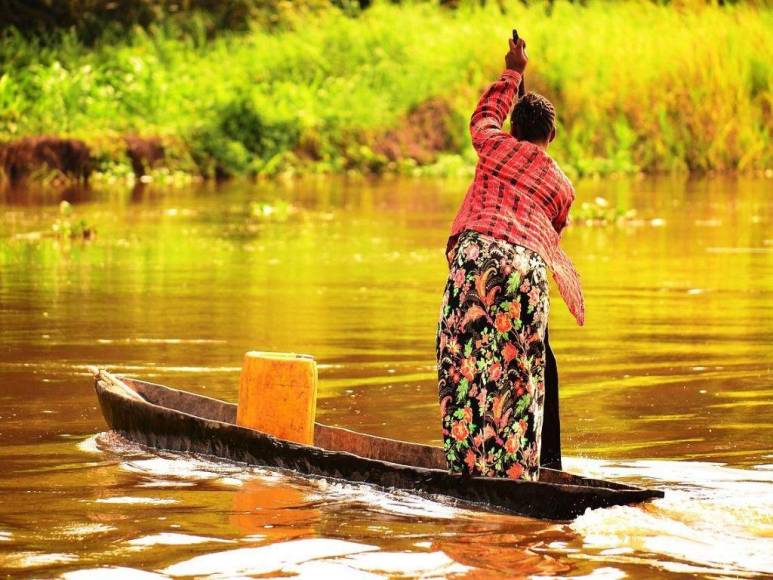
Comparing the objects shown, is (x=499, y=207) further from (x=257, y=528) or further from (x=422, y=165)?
(x=422, y=165)

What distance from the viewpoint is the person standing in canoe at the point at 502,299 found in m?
7.52

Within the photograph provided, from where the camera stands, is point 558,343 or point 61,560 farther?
point 558,343

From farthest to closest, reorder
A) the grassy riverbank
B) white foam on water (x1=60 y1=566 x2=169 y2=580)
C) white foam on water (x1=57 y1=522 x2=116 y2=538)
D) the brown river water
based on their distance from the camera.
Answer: the grassy riverbank → white foam on water (x1=57 y1=522 x2=116 y2=538) → the brown river water → white foam on water (x1=60 y1=566 x2=169 y2=580)

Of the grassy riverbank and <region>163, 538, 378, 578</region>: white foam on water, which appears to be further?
the grassy riverbank

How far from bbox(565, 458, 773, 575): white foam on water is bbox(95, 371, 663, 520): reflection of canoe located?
11cm

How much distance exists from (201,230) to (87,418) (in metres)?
11.5

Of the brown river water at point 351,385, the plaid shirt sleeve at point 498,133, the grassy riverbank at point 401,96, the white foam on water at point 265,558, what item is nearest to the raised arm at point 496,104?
the plaid shirt sleeve at point 498,133

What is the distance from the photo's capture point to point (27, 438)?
9.27m

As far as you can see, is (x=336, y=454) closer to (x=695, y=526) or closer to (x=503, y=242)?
(x=503, y=242)

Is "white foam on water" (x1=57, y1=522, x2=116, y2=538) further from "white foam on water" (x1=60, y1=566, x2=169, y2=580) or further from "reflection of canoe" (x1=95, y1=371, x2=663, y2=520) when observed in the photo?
"reflection of canoe" (x1=95, y1=371, x2=663, y2=520)

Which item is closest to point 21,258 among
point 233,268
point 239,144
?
point 233,268

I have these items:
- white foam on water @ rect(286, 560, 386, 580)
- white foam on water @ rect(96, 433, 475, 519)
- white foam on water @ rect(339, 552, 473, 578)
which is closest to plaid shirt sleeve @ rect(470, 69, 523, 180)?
white foam on water @ rect(96, 433, 475, 519)

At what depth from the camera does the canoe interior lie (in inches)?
311

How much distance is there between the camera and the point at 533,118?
764 centimetres
